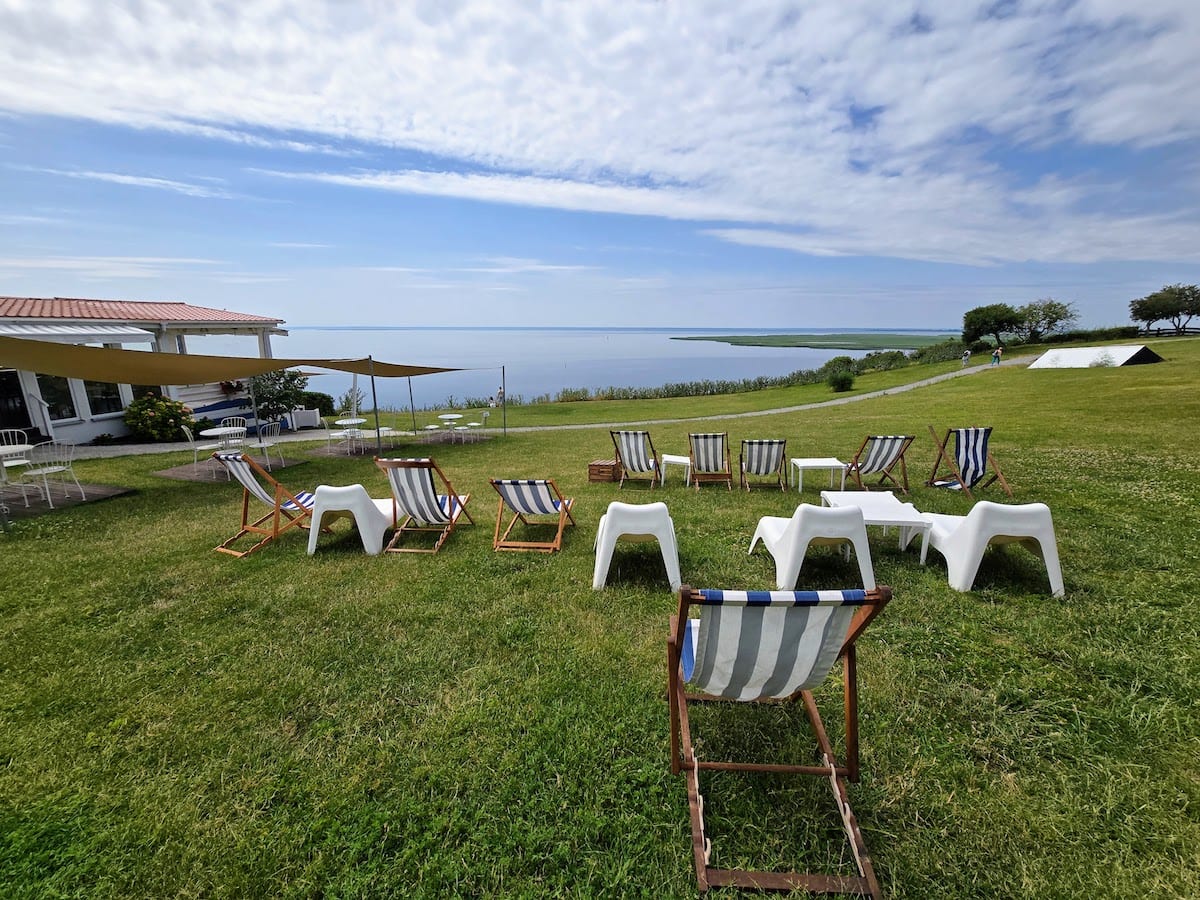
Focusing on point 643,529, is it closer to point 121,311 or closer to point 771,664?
point 771,664

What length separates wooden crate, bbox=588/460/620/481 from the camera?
8391 mm

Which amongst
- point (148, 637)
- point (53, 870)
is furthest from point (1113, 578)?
point (148, 637)

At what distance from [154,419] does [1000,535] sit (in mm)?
16894

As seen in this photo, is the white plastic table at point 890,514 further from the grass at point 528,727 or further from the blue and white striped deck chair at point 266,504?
the blue and white striped deck chair at point 266,504

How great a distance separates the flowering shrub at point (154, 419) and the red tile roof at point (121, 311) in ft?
6.66

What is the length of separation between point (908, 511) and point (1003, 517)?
3.18 ft

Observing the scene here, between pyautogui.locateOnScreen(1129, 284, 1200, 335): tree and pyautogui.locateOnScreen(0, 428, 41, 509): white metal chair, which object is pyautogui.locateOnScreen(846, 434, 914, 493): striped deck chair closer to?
pyautogui.locateOnScreen(0, 428, 41, 509): white metal chair

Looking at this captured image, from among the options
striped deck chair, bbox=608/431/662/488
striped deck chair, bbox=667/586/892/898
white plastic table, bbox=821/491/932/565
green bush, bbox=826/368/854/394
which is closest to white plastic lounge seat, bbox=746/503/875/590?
white plastic table, bbox=821/491/932/565

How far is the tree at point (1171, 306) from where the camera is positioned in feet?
138

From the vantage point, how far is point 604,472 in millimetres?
8414

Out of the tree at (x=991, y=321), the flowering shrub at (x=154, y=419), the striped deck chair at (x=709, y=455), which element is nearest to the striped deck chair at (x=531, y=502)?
the striped deck chair at (x=709, y=455)

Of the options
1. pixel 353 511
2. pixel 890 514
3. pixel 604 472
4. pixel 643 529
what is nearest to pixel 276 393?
pixel 604 472

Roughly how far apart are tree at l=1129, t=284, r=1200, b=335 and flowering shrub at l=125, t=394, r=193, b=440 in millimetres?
64987

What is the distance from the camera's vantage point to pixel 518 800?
2.31m
